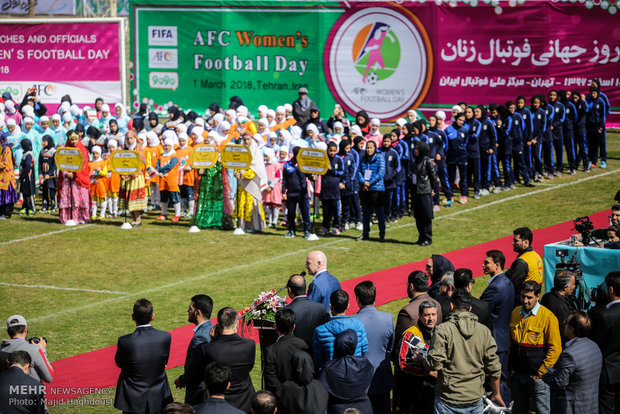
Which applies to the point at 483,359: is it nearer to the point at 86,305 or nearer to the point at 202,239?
the point at 86,305

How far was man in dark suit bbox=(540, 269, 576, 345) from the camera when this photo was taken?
9.56 metres

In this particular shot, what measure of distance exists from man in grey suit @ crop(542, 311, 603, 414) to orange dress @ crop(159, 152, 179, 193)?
13.7 m

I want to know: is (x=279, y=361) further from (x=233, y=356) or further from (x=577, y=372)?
(x=577, y=372)

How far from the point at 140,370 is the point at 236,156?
11.4 metres

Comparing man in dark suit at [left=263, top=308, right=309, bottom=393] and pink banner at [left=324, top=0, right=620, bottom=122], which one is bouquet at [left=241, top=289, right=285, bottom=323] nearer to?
man in dark suit at [left=263, top=308, right=309, bottom=393]

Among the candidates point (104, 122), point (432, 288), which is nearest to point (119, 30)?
point (104, 122)

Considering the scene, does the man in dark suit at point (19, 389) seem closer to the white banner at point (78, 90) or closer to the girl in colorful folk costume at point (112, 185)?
the girl in colorful folk costume at point (112, 185)

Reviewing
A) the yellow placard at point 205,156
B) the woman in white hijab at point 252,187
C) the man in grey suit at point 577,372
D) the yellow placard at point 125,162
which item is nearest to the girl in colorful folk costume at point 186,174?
the yellow placard at point 205,156

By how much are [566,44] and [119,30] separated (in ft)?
49.4

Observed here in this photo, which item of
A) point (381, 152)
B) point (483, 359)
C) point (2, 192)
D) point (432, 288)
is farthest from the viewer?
point (2, 192)

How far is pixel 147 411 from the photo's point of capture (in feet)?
27.4

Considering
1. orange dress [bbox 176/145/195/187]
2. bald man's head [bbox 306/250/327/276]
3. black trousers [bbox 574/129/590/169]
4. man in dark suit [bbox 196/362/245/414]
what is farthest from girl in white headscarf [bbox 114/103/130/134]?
man in dark suit [bbox 196/362/245/414]

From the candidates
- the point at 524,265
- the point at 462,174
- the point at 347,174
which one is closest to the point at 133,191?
the point at 347,174

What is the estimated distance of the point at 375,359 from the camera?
28.9 ft
